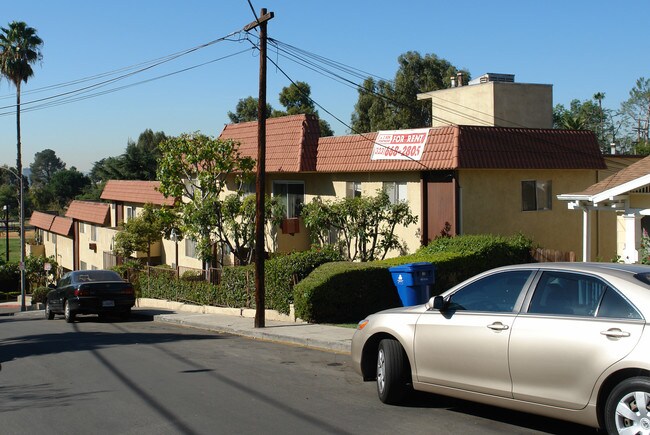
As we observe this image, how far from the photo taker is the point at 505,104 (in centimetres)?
3056

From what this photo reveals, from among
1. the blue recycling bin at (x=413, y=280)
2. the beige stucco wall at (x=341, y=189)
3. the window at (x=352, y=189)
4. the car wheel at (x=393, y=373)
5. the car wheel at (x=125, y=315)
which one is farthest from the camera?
the window at (x=352, y=189)

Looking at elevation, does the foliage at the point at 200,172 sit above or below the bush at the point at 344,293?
above

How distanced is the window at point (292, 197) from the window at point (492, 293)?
19090mm

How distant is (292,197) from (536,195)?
883 centimetres

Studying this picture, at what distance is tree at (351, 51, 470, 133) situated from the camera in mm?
54781

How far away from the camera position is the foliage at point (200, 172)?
23.7m

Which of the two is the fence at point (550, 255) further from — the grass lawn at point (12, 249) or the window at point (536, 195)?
the grass lawn at point (12, 249)

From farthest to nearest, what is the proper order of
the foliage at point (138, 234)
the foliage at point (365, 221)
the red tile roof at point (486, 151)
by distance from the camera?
1. the foliage at point (138, 234)
2. the foliage at point (365, 221)
3. the red tile roof at point (486, 151)

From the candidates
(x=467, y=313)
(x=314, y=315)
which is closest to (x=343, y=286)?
(x=314, y=315)

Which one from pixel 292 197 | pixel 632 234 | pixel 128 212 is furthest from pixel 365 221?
pixel 128 212

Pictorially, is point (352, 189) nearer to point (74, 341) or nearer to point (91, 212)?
point (74, 341)

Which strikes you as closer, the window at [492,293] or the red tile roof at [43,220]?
the window at [492,293]

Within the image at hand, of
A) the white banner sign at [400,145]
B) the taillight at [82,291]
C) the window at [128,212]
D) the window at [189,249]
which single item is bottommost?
the taillight at [82,291]

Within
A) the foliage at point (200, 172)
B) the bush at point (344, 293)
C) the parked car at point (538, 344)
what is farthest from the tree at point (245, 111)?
the parked car at point (538, 344)
